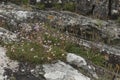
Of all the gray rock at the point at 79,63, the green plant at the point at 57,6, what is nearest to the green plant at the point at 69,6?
the green plant at the point at 57,6

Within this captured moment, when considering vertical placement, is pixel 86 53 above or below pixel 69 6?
below

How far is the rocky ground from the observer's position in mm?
8180

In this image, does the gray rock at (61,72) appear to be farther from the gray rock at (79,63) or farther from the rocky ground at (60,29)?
the gray rock at (79,63)

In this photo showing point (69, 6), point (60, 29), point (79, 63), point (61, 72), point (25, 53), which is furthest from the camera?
point (69, 6)

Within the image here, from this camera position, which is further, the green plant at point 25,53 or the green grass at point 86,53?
the green grass at point 86,53

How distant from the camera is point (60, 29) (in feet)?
36.8

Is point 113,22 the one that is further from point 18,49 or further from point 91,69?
point 18,49

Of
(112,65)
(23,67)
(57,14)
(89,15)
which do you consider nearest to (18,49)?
(23,67)

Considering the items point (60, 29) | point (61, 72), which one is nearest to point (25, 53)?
point (61, 72)

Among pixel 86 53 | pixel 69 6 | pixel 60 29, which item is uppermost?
pixel 69 6

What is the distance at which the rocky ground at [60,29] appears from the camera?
8180 millimetres

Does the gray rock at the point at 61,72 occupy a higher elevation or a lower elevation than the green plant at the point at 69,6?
lower

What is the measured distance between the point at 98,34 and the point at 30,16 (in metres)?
2.33

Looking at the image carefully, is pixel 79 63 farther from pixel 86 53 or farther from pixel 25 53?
pixel 25 53
